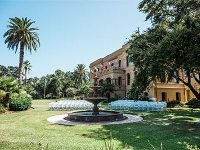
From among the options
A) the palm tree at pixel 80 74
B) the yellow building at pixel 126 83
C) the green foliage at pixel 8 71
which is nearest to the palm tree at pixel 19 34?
the yellow building at pixel 126 83

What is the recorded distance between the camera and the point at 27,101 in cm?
2417

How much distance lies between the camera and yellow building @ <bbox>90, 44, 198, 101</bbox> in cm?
3706

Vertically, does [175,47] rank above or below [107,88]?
above

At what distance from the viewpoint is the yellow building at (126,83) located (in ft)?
122

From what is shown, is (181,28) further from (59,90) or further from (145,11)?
(59,90)

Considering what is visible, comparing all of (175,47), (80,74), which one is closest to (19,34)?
(175,47)

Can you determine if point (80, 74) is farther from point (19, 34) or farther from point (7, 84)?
point (7, 84)

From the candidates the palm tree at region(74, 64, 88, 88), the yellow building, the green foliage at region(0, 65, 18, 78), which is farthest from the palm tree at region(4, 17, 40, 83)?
the green foliage at region(0, 65, 18, 78)

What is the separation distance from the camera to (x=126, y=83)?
42531 mm

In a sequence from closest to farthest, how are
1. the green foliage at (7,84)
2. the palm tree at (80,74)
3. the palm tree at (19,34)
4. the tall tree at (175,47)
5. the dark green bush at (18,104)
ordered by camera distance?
1. the tall tree at (175,47)
2. the green foliage at (7,84)
3. the dark green bush at (18,104)
4. the palm tree at (19,34)
5. the palm tree at (80,74)

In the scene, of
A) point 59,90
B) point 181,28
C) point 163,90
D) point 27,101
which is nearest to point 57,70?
point 59,90

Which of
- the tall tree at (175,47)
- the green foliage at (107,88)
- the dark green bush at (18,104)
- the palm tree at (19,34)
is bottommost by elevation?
the dark green bush at (18,104)

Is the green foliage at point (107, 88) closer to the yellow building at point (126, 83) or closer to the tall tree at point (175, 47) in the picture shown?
the yellow building at point (126, 83)

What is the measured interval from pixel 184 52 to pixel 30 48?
3020 centimetres
